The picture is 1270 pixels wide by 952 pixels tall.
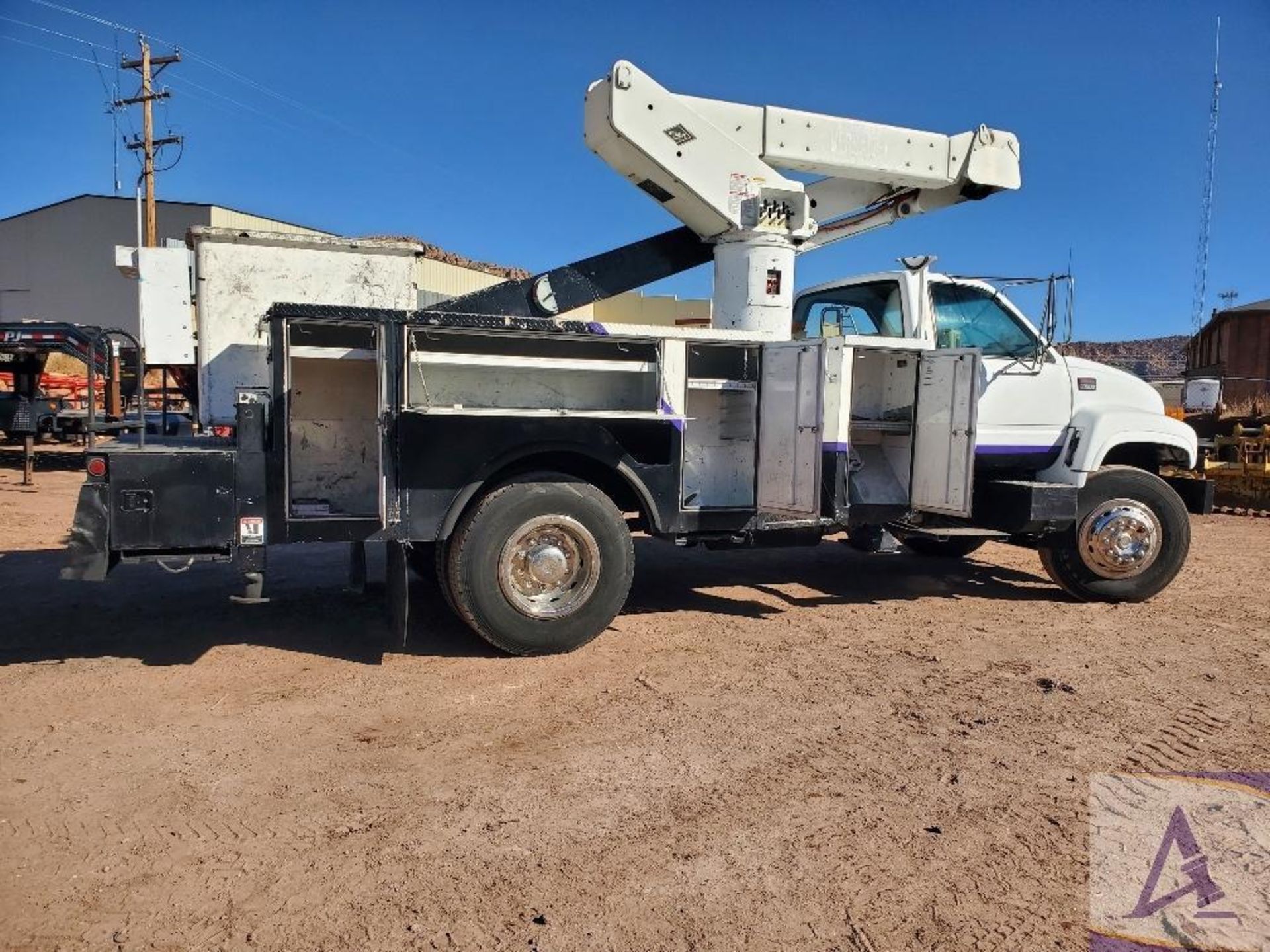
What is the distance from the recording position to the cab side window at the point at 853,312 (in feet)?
22.9

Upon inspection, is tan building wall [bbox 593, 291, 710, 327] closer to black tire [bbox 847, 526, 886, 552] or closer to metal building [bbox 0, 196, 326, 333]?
metal building [bbox 0, 196, 326, 333]

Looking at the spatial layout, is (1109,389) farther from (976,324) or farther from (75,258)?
(75,258)

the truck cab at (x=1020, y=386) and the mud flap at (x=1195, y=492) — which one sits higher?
the truck cab at (x=1020, y=386)

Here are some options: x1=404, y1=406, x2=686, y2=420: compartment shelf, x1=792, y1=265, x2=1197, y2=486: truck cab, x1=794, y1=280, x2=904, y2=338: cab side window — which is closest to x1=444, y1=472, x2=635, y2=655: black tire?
x1=404, y1=406, x2=686, y2=420: compartment shelf

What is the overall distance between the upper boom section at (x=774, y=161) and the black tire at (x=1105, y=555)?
2563 millimetres

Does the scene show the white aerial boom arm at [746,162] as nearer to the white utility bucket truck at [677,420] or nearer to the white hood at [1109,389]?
the white utility bucket truck at [677,420]

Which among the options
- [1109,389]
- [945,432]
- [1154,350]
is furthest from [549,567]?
[1154,350]

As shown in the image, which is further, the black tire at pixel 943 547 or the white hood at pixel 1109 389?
the black tire at pixel 943 547

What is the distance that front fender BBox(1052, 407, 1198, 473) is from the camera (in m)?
6.84

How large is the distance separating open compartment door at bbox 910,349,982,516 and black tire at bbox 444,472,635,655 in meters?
2.32

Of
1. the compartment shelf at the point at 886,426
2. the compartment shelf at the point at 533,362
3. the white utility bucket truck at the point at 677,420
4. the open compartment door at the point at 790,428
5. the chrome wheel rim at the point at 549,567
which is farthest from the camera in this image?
the compartment shelf at the point at 886,426

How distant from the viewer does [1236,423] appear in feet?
47.8

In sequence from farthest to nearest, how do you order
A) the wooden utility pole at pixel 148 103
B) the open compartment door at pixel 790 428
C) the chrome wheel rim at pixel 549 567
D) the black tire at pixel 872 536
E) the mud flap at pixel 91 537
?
the wooden utility pole at pixel 148 103
the black tire at pixel 872 536
the open compartment door at pixel 790 428
the chrome wheel rim at pixel 549 567
the mud flap at pixel 91 537

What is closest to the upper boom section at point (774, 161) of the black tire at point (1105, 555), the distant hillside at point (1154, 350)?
the black tire at point (1105, 555)
